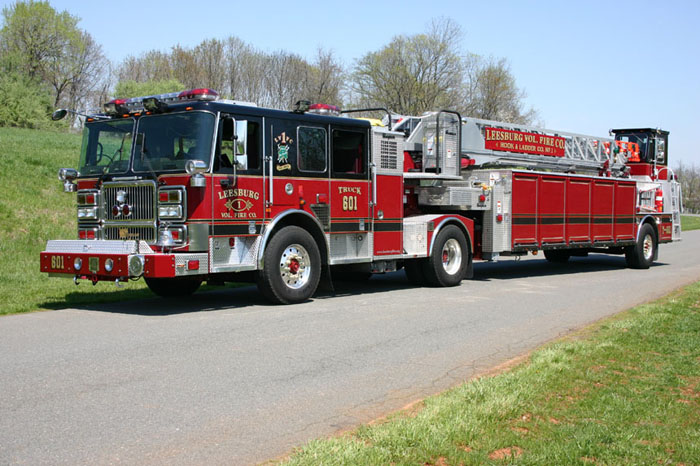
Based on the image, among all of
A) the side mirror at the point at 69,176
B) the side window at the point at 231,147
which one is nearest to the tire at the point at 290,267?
the side window at the point at 231,147

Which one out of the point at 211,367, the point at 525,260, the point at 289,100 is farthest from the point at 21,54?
the point at 211,367

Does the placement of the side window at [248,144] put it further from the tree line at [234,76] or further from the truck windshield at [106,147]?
the tree line at [234,76]

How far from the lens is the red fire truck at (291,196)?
9.71m

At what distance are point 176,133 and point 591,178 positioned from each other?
35.7 ft

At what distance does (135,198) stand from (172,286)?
Result: 6.66 feet

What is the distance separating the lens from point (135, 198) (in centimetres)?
1005

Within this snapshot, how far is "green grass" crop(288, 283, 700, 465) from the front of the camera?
14.0 ft

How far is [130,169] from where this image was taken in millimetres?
10164

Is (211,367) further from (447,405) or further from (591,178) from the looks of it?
(591,178)

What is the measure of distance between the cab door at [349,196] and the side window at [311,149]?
0.69 feet

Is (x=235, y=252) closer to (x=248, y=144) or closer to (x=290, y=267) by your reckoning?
(x=290, y=267)

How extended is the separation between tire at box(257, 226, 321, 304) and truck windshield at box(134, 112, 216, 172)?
5.43 feet

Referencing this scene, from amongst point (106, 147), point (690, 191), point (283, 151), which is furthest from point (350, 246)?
point (690, 191)

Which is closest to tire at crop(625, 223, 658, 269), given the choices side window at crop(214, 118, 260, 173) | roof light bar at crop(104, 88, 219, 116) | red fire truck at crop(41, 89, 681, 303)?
red fire truck at crop(41, 89, 681, 303)
